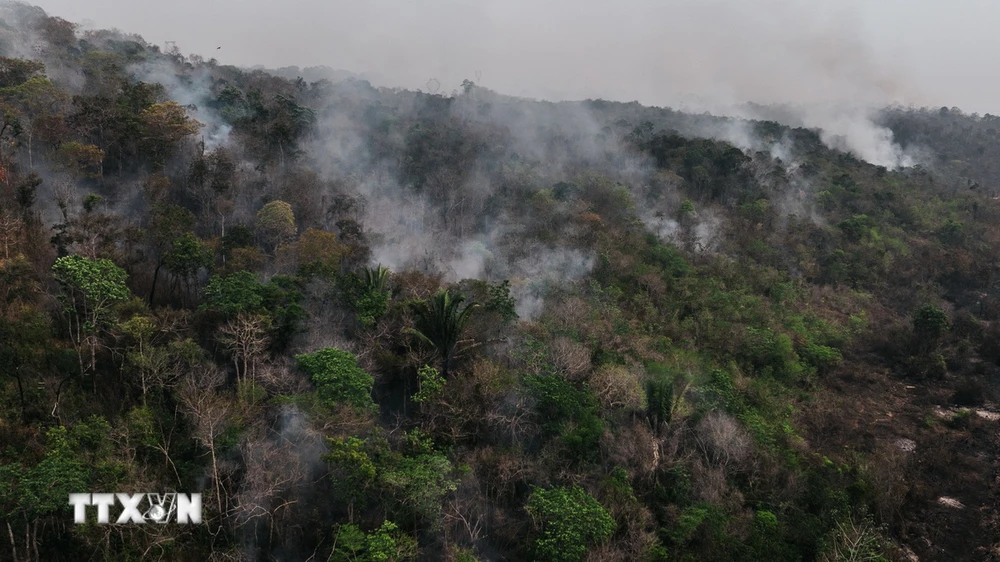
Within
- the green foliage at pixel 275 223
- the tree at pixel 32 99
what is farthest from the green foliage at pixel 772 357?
the tree at pixel 32 99

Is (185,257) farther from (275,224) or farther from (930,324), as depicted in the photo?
(930,324)

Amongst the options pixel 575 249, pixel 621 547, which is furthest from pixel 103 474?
pixel 575 249

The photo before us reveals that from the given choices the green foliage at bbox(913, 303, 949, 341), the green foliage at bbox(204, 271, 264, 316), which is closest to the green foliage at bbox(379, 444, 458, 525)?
the green foliage at bbox(204, 271, 264, 316)

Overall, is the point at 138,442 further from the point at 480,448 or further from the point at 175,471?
the point at 480,448

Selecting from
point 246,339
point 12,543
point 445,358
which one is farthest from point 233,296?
point 12,543

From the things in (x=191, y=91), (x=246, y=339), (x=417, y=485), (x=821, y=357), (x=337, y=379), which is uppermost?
(x=191, y=91)
